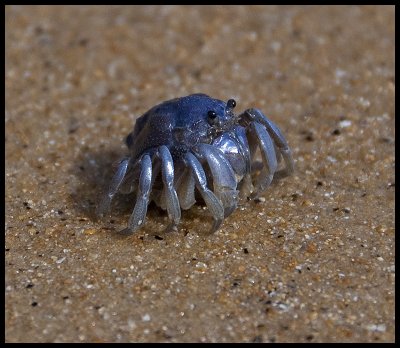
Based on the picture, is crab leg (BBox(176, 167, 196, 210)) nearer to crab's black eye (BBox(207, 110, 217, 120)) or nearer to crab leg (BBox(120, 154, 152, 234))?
crab leg (BBox(120, 154, 152, 234))

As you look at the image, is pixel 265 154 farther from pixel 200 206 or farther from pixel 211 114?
pixel 200 206

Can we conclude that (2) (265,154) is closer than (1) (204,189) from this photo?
No

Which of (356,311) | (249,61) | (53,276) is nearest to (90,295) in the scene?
(53,276)

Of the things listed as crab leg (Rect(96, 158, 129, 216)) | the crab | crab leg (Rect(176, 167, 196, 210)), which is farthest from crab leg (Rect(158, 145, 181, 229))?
crab leg (Rect(96, 158, 129, 216))

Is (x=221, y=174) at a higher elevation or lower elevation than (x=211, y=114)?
lower

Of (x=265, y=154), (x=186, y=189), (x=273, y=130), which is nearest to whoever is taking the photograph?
(x=186, y=189)

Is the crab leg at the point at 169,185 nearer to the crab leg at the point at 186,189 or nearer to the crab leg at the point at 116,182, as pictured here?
the crab leg at the point at 186,189

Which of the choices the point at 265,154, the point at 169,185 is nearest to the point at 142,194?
the point at 169,185
